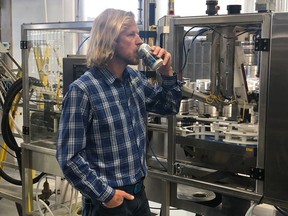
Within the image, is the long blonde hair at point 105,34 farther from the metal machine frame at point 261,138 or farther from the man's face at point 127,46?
the metal machine frame at point 261,138

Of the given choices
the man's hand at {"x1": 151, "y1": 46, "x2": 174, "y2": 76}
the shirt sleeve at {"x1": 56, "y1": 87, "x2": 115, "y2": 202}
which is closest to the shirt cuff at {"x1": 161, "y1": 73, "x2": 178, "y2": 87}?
the man's hand at {"x1": 151, "y1": 46, "x2": 174, "y2": 76}

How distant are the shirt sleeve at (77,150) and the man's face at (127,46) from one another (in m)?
0.24

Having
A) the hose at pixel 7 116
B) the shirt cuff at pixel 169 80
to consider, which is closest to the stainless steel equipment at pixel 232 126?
the shirt cuff at pixel 169 80

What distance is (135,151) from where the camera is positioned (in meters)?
1.62

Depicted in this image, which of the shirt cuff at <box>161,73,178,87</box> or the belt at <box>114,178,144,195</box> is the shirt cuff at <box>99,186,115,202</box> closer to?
the belt at <box>114,178,144,195</box>

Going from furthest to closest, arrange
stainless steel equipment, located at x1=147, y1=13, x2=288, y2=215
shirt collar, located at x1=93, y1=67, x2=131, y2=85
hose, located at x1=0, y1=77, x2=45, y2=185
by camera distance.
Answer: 1. hose, located at x1=0, y1=77, x2=45, y2=185
2. stainless steel equipment, located at x1=147, y1=13, x2=288, y2=215
3. shirt collar, located at x1=93, y1=67, x2=131, y2=85

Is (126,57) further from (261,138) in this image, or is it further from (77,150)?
(261,138)

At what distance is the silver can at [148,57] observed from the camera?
162 centimetres

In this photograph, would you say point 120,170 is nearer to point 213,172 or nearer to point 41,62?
point 213,172

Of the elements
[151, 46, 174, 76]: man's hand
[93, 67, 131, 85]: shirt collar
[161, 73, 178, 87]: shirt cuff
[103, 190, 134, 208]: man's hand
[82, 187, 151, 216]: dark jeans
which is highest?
[151, 46, 174, 76]: man's hand

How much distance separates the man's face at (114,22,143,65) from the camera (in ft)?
5.24

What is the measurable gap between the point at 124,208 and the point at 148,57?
62 cm

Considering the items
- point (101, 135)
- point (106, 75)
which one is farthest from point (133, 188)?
point (106, 75)

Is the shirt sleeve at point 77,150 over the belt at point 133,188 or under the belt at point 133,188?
over
